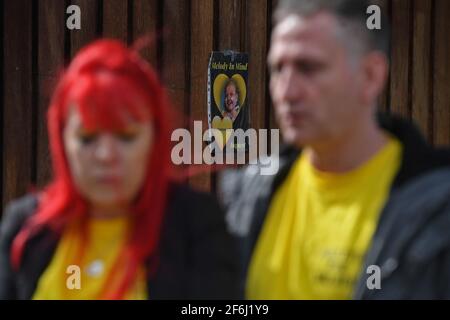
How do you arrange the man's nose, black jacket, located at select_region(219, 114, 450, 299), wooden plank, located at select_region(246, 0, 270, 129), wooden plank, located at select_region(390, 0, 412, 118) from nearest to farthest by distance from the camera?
the man's nose
black jacket, located at select_region(219, 114, 450, 299)
wooden plank, located at select_region(246, 0, 270, 129)
wooden plank, located at select_region(390, 0, 412, 118)

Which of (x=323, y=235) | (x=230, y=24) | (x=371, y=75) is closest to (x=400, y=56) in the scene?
(x=230, y=24)

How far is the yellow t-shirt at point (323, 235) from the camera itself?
2242 mm

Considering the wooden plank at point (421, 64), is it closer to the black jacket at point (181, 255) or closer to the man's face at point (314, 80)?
the man's face at point (314, 80)

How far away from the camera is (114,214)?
213 cm

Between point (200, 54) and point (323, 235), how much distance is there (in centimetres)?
320

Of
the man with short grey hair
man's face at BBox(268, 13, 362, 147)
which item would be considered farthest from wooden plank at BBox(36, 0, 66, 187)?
man's face at BBox(268, 13, 362, 147)

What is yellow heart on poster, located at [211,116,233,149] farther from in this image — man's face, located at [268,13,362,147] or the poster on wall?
man's face, located at [268,13,362,147]

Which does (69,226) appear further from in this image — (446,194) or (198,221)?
(446,194)

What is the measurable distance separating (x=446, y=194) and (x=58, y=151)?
34.3 inches

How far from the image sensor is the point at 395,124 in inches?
96.5

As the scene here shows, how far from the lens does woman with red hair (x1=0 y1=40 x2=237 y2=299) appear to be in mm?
2064

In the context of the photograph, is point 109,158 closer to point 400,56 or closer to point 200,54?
point 200,54

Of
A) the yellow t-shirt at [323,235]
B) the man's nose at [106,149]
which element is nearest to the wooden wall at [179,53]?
the yellow t-shirt at [323,235]
